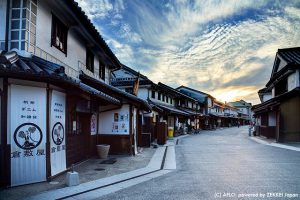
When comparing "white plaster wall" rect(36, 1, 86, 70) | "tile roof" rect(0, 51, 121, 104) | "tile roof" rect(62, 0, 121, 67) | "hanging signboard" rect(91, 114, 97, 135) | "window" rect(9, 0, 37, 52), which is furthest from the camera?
"hanging signboard" rect(91, 114, 97, 135)

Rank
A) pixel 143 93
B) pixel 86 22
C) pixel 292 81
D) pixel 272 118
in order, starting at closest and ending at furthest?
1. pixel 86 22
2. pixel 292 81
3. pixel 272 118
4. pixel 143 93

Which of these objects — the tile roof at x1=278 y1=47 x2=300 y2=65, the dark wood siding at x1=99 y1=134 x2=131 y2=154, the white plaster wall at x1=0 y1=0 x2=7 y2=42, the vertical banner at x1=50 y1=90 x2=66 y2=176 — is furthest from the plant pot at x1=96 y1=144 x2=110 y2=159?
the tile roof at x1=278 y1=47 x2=300 y2=65

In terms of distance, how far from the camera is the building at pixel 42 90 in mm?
7344

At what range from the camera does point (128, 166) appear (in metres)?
11.2

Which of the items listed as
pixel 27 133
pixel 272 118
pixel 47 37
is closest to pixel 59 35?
pixel 47 37

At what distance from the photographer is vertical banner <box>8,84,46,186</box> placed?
7.48m

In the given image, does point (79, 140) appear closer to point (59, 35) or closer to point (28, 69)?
point (59, 35)

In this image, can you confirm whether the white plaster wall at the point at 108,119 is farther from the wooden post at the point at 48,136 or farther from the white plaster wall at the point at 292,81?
the white plaster wall at the point at 292,81

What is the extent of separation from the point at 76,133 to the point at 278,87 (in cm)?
2580

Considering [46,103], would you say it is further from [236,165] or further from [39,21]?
[236,165]

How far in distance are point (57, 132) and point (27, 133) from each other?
4.30 ft

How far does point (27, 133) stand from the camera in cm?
777

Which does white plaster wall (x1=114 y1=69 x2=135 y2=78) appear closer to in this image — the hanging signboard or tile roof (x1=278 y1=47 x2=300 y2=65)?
tile roof (x1=278 y1=47 x2=300 y2=65)

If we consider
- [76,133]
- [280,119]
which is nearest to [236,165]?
[76,133]
